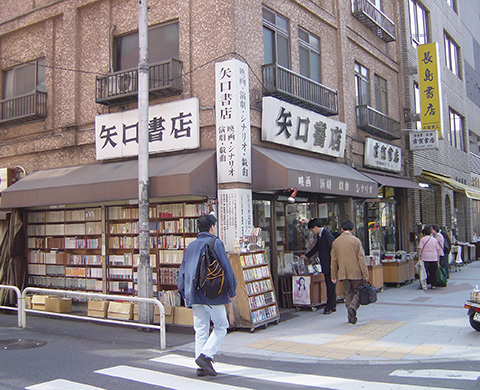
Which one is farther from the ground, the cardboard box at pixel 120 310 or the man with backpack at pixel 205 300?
the man with backpack at pixel 205 300

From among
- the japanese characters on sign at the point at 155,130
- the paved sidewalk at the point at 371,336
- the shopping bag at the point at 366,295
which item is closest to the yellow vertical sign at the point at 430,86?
the paved sidewalk at the point at 371,336

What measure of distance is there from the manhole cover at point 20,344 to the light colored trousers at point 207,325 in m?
3.62

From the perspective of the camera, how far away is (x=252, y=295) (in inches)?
363

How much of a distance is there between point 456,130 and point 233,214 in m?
19.9

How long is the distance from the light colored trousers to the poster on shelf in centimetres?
508

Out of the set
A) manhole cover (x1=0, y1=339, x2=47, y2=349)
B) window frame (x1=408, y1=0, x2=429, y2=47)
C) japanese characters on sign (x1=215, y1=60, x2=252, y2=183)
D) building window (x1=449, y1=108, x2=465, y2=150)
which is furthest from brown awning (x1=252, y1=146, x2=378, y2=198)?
building window (x1=449, y1=108, x2=465, y2=150)

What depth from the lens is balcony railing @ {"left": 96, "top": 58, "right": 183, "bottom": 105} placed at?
10.5m

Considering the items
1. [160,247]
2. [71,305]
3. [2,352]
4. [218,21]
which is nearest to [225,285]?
[2,352]

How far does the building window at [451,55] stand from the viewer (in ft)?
80.6

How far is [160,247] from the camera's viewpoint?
10852 mm

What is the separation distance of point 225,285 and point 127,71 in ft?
22.3

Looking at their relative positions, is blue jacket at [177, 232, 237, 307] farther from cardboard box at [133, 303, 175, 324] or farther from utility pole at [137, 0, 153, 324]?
cardboard box at [133, 303, 175, 324]

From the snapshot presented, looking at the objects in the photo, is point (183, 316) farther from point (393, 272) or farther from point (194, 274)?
point (393, 272)

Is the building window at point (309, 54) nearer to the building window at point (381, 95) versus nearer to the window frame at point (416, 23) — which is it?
the building window at point (381, 95)
